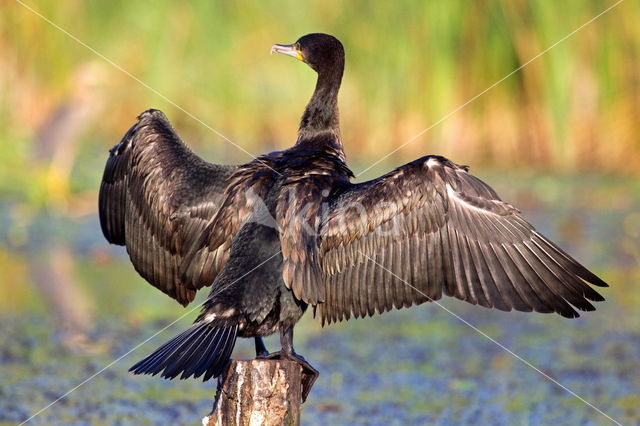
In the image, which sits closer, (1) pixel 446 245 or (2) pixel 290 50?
(1) pixel 446 245

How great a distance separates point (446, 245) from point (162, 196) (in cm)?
134

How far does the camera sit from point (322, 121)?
17.2 feet

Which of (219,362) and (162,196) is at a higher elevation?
(162,196)

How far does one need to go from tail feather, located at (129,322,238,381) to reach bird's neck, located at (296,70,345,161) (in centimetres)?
126

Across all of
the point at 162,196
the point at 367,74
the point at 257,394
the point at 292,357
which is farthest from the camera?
the point at 367,74

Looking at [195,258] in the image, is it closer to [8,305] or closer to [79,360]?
[79,360]

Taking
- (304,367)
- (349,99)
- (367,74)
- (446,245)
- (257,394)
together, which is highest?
(349,99)

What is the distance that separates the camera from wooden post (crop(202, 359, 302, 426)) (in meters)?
4.25

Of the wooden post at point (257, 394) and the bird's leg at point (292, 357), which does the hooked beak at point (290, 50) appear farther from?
the wooden post at point (257, 394)

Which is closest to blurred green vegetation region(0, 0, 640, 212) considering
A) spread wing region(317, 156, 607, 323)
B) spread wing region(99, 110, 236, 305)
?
spread wing region(99, 110, 236, 305)

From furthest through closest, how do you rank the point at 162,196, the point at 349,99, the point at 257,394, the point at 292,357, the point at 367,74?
the point at 349,99
the point at 367,74
the point at 162,196
the point at 292,357
the point at 257,394

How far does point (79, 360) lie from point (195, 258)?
231 centimetres

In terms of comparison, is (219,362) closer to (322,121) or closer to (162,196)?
(162,196)

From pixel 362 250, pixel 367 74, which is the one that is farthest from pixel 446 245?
→ pixel 367 74
